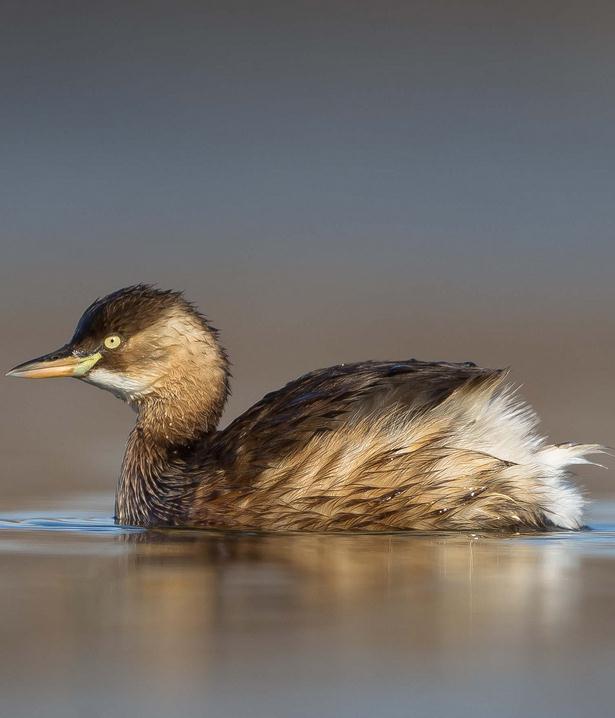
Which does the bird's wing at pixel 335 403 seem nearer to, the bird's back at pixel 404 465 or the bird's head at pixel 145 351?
the bird's back at pixel 404 465

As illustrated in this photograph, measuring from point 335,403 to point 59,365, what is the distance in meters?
1.48

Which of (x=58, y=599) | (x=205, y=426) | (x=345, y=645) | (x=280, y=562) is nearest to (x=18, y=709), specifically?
(x=345, y=645)

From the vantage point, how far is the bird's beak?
25.8 ft

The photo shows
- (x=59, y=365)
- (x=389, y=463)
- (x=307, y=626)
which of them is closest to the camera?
(x=307, y=626)

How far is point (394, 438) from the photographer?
711 cm

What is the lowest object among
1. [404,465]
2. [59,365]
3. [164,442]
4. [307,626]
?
[307,626]

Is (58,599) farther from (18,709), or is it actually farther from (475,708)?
(475,708)

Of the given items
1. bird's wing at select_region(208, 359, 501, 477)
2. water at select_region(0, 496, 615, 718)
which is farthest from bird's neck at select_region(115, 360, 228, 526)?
water at select_region(0, 496, 615, 718)

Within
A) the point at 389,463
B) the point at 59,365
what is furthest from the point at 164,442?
the point at 389,463

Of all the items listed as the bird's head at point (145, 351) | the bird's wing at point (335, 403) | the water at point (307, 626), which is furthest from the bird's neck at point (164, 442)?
the water at point (307, 626)

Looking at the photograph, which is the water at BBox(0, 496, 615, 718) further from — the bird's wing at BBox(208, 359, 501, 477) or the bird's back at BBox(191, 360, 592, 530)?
the bird's wing at BBox(208, 359, 501, 477)

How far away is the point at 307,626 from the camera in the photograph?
470 centimetres

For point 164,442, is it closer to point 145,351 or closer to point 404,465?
point 145,351

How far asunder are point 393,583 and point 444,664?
46.7 inches
